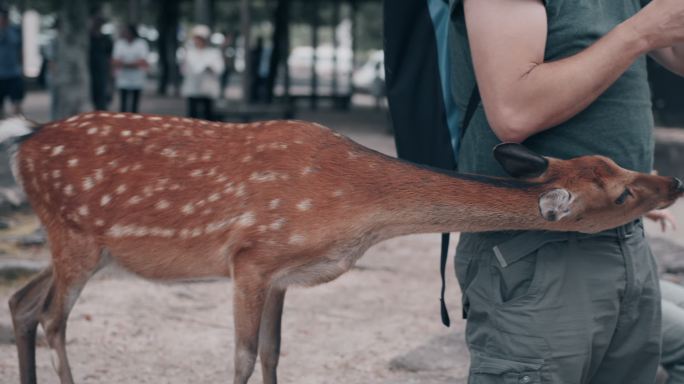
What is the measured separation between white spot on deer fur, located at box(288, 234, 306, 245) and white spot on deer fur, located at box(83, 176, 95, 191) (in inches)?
35.9

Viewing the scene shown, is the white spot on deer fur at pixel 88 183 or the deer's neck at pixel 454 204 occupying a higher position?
the deer's neck at pixel 454 204

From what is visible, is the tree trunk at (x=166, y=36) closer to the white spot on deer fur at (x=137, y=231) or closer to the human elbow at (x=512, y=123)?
the white spot on deer fur at (x=137, y=231)

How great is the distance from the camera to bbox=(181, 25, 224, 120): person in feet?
47.3

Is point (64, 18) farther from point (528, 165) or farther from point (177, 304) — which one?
point (528, 165)

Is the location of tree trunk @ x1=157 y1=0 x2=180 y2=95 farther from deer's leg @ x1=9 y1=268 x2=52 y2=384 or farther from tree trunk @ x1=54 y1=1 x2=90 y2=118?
deer's leg @ x1=9 y1=268 x2=52 y2=384

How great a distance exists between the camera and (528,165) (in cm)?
228

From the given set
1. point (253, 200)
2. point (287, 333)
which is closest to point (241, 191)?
point (253, 200)

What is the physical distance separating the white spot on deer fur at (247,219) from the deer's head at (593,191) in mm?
787

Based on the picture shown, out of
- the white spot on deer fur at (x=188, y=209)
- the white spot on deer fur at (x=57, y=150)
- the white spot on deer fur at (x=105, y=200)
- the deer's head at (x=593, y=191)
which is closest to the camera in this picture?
the deer's head at (x=593, y=191)

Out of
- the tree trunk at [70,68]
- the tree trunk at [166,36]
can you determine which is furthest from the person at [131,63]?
the tree trunk at [166,36]

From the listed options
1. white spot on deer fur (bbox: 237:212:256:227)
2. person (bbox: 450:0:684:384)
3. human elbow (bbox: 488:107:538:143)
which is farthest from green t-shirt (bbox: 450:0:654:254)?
white spot on deer fur (bbox: 237:212:256:227)

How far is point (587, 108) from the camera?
7.33 ft

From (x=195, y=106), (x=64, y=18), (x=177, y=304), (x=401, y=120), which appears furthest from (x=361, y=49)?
(x=401, y=120)

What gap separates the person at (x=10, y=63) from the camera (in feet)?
49.2
